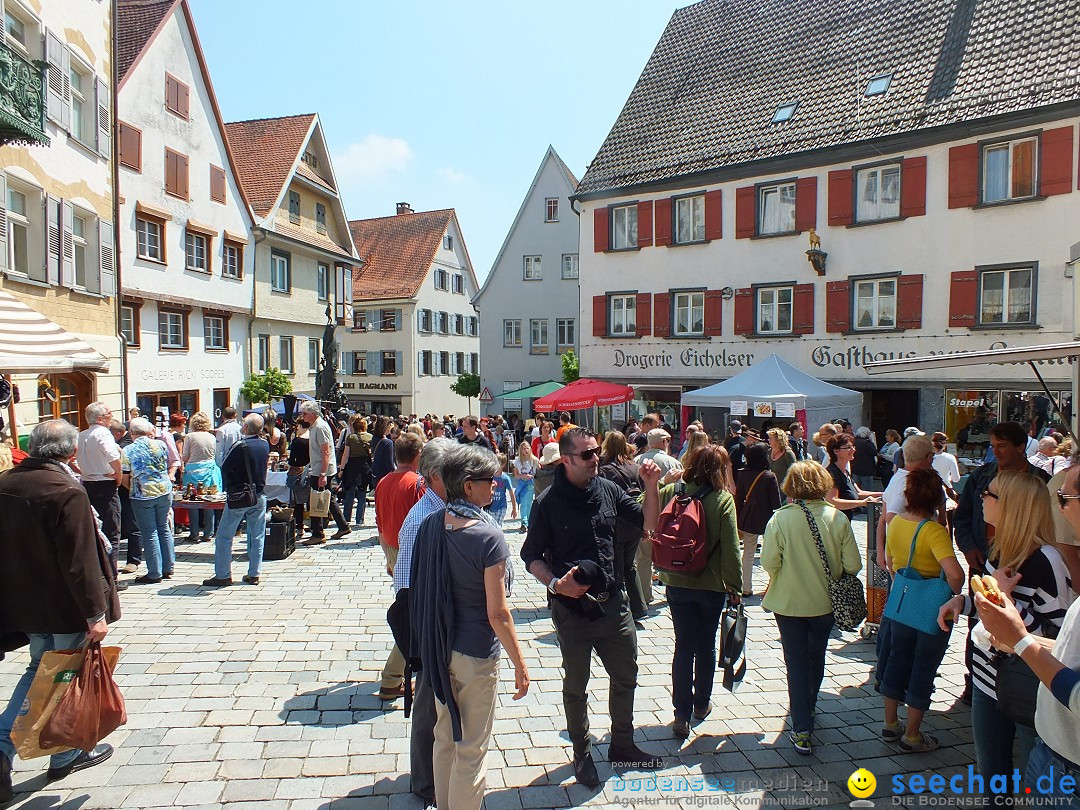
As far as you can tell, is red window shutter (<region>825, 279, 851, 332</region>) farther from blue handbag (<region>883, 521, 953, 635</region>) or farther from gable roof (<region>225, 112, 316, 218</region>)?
gable roof (<region>225, 112, 316, 218</region>)

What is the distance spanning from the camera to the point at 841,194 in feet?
65.1

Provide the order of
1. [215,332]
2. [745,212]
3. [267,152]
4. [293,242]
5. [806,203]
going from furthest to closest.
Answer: [267,152] → [293,242] → [215,332] → [745,212] → [806,203]

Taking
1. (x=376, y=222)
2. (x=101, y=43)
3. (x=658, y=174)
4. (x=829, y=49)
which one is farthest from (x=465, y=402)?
(x=101, y=43)

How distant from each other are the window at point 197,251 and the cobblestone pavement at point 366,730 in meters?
17.2

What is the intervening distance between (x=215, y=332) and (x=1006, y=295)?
871 inches

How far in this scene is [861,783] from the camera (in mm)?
4051

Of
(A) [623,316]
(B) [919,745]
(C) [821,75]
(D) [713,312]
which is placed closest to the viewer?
(B) [919,745]

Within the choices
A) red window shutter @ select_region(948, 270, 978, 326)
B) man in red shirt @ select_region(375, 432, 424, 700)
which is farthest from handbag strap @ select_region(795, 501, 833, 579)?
red window shutter @ select_region(948, 270, 978, 326)

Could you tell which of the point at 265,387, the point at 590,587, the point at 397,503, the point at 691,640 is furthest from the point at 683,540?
the point at 265,387

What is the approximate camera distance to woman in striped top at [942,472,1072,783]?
3471mm

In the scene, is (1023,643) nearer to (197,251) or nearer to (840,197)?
(840,197)

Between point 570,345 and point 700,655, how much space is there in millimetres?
29238

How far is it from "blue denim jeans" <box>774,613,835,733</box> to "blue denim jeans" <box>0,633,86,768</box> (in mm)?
4010

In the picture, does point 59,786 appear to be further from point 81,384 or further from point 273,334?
point 273,334
